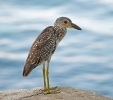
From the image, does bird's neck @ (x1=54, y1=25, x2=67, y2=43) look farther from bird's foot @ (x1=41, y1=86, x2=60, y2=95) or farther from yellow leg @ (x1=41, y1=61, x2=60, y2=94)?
bird's foot @ (x1=41, y1=86, x2=60, y2=95)

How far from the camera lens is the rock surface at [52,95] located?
13223mm

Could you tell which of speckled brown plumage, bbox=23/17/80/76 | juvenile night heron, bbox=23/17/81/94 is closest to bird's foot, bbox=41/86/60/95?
juvenile night heron, bbox=23/17/81/94

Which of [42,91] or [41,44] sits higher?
[41,44]

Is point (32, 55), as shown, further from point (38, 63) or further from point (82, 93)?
point (82, 93)

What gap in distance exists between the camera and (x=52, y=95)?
1338cm

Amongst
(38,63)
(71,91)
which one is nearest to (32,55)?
(38,63)

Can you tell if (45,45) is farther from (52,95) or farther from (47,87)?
(52,95)

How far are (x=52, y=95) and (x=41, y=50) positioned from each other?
86cm

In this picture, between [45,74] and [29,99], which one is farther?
[45,74]

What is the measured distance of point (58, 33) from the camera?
554 inches

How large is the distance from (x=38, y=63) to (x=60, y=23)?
3.50 feet

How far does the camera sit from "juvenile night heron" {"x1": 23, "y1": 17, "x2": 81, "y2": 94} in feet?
43.7

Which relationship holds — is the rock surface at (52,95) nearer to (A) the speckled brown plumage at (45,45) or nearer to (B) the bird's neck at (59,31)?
(A) the speckled brown plumage at (45,45)

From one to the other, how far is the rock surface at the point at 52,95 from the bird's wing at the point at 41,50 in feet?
1.66
